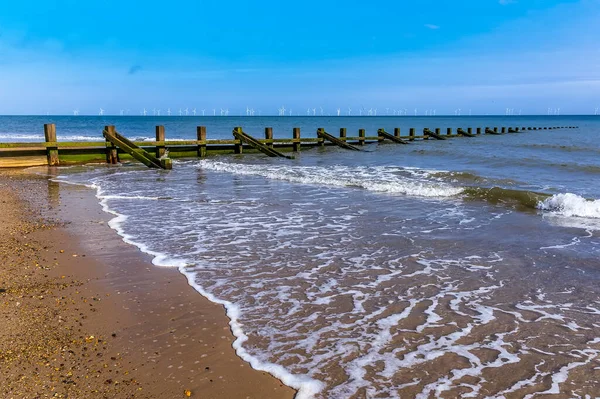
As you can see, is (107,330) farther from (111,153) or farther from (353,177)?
(111,153)

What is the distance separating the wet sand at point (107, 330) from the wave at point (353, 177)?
822 cm

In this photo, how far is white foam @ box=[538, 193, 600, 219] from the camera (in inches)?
370

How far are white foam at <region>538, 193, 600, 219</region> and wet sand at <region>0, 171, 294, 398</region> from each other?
8324 mm

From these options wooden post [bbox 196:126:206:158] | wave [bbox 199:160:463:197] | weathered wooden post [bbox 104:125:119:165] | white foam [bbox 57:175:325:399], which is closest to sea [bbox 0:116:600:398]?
white foam [bbox 57:175:325:399]

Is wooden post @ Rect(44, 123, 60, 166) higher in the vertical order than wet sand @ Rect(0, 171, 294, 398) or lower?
higher

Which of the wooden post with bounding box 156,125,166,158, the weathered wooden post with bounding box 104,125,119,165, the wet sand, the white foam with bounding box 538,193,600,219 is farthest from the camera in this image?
the wooden post with bounding box 156,125,166,158

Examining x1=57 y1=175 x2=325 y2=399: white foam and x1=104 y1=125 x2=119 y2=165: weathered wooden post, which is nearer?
x1=57 y1=175 x2=325 y2=399: white foam

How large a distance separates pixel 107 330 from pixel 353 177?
39.9 ft

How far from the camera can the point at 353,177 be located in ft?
50.1

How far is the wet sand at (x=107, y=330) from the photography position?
295 centimetres

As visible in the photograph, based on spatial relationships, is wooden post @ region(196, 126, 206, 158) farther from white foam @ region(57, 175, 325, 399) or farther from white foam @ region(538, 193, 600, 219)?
white foam @ region(538, 193, 600, 219)

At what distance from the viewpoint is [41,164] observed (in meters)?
17.6

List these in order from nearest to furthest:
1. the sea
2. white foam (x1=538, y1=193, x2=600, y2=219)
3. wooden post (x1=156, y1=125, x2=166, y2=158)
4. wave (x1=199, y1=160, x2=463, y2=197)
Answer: the sea, white foam (x1=538, y1=193, x2=600, y2=219), wave (x1=199, y1=160, x2=463, y2=197), wooden post (x1=156, y1=125, x2=166, y2=158)

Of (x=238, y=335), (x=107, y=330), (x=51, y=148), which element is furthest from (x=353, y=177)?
(x=107, y=330)
